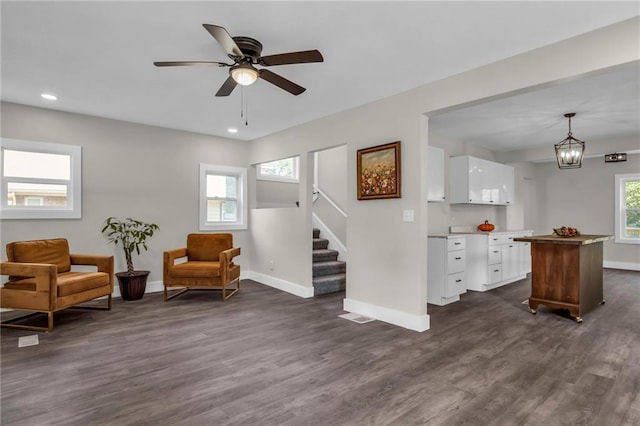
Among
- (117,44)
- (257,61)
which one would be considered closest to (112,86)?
(117,44)

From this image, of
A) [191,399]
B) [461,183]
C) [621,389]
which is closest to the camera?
[191,399]

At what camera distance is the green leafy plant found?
186 inches

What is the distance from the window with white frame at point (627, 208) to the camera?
23.4 feet

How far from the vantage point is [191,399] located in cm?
219

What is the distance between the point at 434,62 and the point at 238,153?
3.99 metres

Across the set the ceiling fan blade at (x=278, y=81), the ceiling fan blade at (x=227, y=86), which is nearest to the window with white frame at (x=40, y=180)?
the ceiling fan blade at (x=227, y=86)

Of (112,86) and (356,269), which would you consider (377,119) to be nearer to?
(356,269)

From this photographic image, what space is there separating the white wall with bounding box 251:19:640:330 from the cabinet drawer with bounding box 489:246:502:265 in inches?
96.3

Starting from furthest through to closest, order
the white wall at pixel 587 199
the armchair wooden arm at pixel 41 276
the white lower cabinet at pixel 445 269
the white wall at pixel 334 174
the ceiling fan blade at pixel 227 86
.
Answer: the white wall at pixel 587 199 → the white wall at pixel 334 174 → the white lower cabinet at pixel 445 269 → the armchair wooden arm at pixel 41 276 → the ceiling fan blade at pixel 227 86

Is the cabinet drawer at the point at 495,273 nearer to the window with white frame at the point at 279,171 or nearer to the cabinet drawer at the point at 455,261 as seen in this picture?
the cabinet drawer at the point at 455,261

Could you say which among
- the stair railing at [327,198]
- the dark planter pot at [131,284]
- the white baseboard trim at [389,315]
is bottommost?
the white baseboard trim at [389,315]

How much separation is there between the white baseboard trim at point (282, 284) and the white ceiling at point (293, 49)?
243 centimetres

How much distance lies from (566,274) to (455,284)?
124 centimetres

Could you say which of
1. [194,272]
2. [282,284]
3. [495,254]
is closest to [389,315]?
[282,284]
